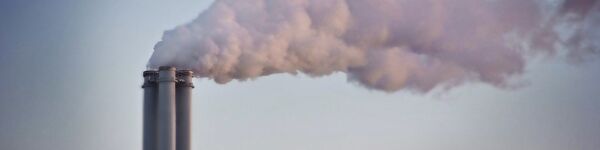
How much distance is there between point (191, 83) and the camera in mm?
39156

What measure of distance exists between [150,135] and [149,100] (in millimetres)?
1591

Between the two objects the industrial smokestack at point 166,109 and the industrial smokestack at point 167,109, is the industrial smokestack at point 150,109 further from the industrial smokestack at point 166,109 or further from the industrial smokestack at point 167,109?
the industrial smokestack at point 166,109

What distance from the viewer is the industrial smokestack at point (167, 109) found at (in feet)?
124

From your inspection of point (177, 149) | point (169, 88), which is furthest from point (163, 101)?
point (177, 149)

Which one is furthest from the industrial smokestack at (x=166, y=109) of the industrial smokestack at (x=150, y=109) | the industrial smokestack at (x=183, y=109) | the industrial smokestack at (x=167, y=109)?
the industrial smokestack at (x=183, y=109)

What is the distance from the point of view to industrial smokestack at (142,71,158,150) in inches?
1518

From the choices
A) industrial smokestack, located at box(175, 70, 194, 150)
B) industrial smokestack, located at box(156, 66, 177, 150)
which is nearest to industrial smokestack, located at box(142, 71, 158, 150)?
industrial smokestack, located at box(156, 66, 177, 150)

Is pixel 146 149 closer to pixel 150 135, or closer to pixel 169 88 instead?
pixel 150 135

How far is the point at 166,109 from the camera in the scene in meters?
37.6

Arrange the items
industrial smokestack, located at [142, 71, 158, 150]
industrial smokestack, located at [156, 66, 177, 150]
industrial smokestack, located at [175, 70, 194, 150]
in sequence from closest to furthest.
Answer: industrial smokestack, located at [156, 66, 177, 150]
industrial smokestack, located at [142, 71, 158, 150]
industrial smokestack, located at [175, 70, 194, 150]

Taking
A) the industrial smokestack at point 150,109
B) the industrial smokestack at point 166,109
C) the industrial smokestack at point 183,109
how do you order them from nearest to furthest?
the industrial smokestack at point 166,109 < the industrial smokestack at point 150,109 < the industrial smokestack at point 183,109

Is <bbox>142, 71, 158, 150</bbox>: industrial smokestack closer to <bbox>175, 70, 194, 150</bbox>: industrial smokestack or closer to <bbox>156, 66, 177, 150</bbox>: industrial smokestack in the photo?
<bbox>156, 66, 177, 150</bbox>: industrial smokestack

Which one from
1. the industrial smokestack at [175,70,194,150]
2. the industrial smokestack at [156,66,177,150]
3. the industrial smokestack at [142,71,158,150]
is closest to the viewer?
the industrial smokestack at [156,66,177,150]

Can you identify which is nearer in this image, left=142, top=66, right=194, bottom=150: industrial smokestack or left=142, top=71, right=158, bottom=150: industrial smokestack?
left=142, top=66, right=194, bottom=150: industrial smokestack
